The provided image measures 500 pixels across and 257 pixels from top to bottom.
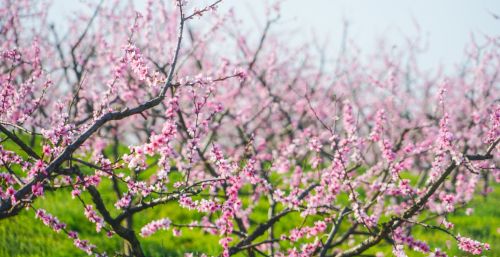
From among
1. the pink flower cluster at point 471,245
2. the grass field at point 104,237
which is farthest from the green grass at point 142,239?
the pink flower cluster at point 471,245

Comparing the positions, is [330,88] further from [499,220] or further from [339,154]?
[339,154]

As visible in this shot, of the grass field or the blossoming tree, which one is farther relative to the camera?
the grass field

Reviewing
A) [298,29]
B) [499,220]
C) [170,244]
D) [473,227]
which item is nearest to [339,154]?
[170,244]

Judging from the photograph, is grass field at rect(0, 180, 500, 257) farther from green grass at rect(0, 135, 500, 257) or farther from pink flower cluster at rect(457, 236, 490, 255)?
pink flower cluster at rect(457, 236, 490, 255)

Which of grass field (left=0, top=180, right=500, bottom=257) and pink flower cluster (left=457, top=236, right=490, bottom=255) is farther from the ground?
grass field (left=0, top=180, right=500, bottom=257)

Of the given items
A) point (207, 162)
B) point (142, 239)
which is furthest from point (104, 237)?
point (207, 162)

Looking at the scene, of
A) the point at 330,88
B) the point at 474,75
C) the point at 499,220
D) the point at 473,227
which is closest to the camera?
the point at 473,227

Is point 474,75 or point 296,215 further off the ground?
point 474,75

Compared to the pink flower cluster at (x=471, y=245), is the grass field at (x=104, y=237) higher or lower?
higher

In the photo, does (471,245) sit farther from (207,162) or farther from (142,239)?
(142,239)

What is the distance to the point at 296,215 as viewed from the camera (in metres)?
8.37

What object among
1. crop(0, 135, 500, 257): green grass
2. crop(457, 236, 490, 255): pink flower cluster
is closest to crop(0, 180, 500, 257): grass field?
crop(0, 135, 500, 257): green grass

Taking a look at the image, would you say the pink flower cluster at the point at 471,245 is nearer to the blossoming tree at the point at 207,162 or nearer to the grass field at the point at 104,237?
the blossoming tree at the point at 207,162

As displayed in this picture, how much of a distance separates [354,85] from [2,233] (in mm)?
12278
